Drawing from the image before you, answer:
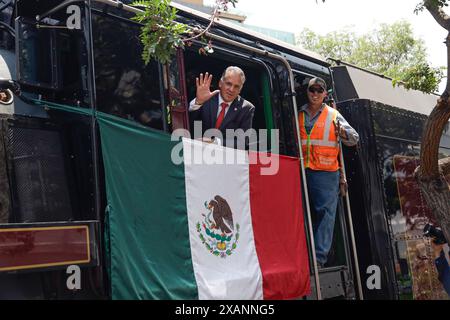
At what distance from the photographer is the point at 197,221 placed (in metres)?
3.73

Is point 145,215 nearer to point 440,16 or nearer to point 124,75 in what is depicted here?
point 124,75

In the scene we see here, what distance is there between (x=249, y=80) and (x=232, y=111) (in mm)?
835

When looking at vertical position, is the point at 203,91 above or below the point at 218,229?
above

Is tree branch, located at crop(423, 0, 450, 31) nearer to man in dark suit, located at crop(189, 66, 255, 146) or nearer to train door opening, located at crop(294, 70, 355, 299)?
train door opening, located at crop(294, 70, 355, 299)

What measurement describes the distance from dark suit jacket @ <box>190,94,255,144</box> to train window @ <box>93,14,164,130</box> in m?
0.69

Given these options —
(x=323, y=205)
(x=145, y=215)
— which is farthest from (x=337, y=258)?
(x=145, y=215)

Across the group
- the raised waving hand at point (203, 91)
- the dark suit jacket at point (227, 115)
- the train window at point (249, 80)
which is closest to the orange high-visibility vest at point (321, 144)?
the train window at point (249, 80)

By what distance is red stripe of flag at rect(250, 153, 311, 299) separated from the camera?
4.23 m

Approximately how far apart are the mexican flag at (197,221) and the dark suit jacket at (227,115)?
352mm

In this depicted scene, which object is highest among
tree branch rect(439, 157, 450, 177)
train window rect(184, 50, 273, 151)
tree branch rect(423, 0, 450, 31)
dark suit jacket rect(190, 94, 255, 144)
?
tree branch rect(423, 0, 450, 31)

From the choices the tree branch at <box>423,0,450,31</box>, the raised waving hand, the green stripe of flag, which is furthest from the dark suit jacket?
the tree branch at <box>423,0,450,31</box>

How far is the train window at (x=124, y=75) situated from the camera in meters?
3.46
